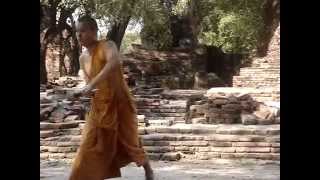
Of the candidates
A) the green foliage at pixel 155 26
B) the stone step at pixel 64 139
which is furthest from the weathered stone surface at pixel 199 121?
the green foliage at pixel 155 26

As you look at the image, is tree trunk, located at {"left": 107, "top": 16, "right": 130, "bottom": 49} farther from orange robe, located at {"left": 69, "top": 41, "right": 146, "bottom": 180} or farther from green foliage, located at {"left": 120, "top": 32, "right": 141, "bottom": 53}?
orange robe, located at {"left": 69, "top": 41, "right": 146, "bottom": 180}

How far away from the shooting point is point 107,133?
380 cm

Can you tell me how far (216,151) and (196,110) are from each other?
291 centimetres

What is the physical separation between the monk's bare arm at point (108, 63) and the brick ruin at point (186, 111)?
11.0 ft

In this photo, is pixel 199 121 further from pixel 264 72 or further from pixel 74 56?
pixel 74 56

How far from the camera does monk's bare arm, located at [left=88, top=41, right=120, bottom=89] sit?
3645mm

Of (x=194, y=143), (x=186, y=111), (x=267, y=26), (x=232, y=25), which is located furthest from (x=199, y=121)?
(x=267, y=26)

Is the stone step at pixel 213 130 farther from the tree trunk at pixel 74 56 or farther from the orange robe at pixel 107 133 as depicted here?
the tree trunk at pixel 74 56

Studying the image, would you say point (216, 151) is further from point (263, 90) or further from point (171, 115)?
point (263, 90)

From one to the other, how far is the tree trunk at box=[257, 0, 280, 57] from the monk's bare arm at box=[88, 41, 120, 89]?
1165 centimetres

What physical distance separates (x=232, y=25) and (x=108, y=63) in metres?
11.9

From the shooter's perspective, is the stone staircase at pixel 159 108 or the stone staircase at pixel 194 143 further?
the stone staircase at pixel 159 108

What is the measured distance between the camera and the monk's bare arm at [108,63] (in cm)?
364
